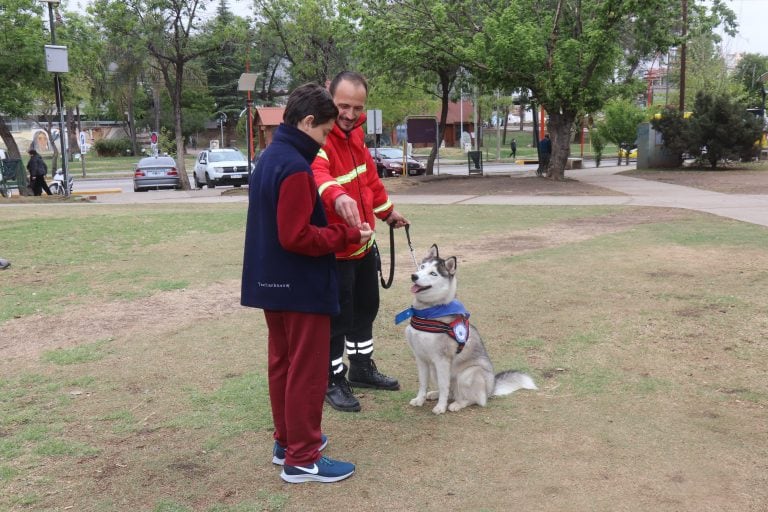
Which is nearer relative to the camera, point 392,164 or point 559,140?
point 559,140

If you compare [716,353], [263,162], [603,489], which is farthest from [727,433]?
[263,162]

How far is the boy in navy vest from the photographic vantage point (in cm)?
312

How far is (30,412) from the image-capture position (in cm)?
436

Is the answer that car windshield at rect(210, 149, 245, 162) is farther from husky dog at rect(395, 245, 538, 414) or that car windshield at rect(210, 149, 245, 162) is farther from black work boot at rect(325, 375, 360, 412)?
husky dog at rect(395, 245, 538, 414)

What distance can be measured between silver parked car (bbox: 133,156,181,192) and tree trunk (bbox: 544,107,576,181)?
14589 millimetres

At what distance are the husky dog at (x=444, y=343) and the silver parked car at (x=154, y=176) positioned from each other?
2529 cm

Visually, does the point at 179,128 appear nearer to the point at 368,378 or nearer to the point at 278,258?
the point at 368,378

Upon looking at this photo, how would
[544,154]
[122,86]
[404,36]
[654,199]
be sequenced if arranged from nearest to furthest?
[654,199]
[404,36]
[544,154]
[122,86]

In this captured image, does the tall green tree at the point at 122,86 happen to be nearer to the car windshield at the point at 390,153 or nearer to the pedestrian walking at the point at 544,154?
the car windshield at the point at 390,153

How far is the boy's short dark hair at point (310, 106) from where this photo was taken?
3.23 meters

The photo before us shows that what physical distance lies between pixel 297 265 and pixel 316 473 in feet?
3.40

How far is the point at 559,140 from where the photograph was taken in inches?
907

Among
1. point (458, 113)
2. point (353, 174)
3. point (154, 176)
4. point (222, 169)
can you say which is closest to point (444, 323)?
point (353, 174)

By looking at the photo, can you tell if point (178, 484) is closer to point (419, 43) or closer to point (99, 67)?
point (419, 43)
